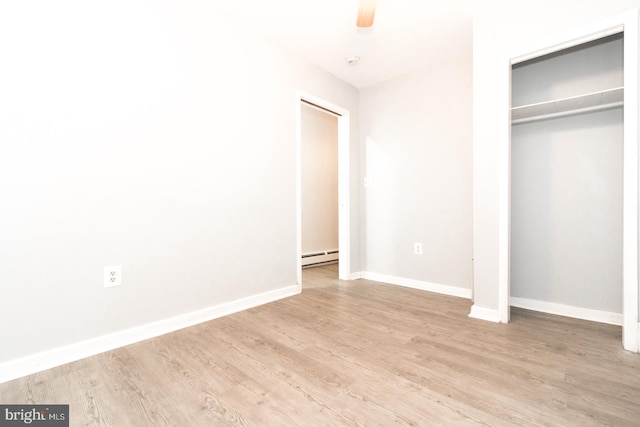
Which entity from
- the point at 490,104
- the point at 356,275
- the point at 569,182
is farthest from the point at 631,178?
the point at 356,275

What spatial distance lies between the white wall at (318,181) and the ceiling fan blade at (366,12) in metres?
2.67

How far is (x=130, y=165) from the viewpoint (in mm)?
1898

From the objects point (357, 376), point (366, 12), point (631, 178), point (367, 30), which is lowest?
point (357, 376)

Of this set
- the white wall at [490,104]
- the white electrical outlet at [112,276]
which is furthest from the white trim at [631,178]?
the white electrical outlet at [112,276]

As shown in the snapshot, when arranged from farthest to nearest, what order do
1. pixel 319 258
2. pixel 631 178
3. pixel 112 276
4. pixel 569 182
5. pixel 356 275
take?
pixel 319 258
pixel 356 275
pixel 569 182
pixel 112 276
pixel 631 178

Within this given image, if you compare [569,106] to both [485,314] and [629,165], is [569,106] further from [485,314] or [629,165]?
[485,314]

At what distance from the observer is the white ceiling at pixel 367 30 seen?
2234 mm

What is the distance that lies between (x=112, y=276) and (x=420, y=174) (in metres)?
2.84

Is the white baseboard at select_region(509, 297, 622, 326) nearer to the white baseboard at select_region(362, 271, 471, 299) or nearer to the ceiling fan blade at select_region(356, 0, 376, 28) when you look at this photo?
the white baseboard at select_region(362, 271, 471, 299)

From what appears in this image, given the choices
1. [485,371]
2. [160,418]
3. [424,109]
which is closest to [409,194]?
[424,109]

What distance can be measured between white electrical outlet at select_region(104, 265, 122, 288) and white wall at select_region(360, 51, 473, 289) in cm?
258

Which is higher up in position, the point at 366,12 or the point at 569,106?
the point at 366,12

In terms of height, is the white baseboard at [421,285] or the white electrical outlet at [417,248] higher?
the white electrical outlet at [417,248]

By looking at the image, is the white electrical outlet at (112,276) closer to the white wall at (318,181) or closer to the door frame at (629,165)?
the white wall at (318,181)
